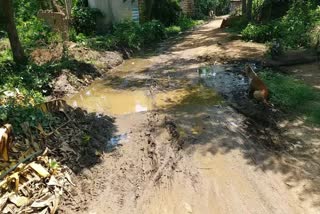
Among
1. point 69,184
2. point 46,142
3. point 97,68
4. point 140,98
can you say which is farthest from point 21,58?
point 69,184

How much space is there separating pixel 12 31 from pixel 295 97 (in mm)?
7691

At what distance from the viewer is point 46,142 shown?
5.69 meters

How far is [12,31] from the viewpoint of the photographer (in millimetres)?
9875

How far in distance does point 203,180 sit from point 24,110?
3.30 m

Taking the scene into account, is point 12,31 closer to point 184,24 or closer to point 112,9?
point 112,9

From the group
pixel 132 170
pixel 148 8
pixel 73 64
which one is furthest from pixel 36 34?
pixel 132 170

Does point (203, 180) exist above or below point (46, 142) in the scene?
below

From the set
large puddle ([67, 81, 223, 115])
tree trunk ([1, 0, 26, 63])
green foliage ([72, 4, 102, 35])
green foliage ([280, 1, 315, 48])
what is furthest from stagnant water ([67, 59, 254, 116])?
green foliage ([72, 4, 102, 35])

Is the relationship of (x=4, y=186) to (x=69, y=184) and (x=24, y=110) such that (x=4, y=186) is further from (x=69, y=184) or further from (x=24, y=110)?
(x=24, y=110)

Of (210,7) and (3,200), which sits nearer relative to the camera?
(3,200)

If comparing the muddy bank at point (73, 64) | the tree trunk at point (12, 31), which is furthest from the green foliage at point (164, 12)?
the tree trunk at point (12, 31)

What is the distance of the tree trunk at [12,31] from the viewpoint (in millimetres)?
9562

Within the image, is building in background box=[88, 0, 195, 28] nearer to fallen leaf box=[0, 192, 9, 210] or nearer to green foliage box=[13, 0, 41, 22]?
green foliage box=[13, 0, 41, 22]

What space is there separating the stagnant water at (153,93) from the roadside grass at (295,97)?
842mm
